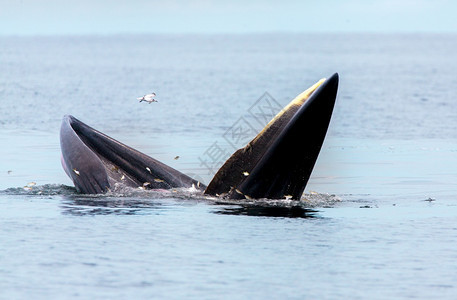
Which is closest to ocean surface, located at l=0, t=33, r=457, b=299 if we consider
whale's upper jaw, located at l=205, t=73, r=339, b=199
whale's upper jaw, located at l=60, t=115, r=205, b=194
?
whale's upper jaw, located at l=205, t=73, r=339, b=199

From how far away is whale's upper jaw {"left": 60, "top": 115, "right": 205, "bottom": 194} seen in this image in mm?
22859

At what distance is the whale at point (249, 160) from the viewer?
1967 cm

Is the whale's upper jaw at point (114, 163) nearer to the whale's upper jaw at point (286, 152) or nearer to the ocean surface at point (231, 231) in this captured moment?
the ocean surface at point (231, 231)

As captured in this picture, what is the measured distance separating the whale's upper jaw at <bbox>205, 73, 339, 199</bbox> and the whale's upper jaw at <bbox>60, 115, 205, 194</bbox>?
Answer: 241 cm

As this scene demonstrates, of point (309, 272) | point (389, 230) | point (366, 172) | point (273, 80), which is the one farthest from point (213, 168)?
point (273, 80)

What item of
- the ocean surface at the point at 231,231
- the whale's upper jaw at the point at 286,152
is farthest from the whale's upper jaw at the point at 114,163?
the whale's upper jaw at the point at 286,152

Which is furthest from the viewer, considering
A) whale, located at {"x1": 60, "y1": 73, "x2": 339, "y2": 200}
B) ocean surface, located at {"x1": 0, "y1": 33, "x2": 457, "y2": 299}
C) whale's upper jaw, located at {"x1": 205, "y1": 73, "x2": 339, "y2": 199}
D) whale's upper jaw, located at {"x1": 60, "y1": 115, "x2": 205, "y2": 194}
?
whale's upper jaw, located at {"x1": 60, "y1": 115, "x2": 205, "y2": 194}

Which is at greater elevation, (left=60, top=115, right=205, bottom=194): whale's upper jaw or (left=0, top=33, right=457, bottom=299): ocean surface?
(left=60, top=115, right=205, bottom=194): whale's upper jaw

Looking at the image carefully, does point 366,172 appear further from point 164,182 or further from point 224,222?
point 224,222

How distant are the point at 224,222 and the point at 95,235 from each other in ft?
8.48

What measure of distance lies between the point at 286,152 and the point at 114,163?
5.21 metres

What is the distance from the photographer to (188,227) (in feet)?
64.8

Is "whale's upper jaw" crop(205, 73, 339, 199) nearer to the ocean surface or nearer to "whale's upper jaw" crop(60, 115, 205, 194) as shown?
the ocean surface

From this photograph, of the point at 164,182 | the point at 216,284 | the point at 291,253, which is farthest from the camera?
the point at 164,182
